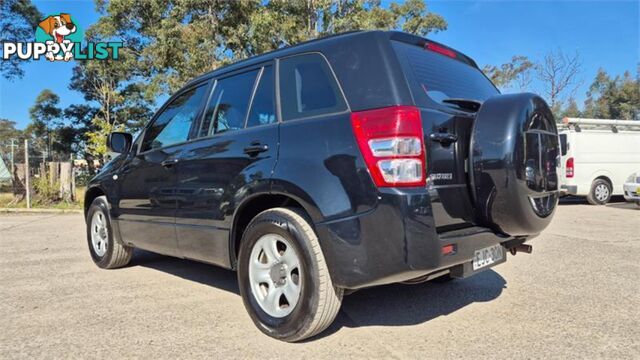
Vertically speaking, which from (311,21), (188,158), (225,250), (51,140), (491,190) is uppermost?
(311,21)

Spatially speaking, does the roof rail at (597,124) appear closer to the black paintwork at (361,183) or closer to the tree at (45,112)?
the black paintwork at (361,183)

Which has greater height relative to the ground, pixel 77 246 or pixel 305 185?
pixel 305 185

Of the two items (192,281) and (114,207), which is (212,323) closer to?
(192,281)

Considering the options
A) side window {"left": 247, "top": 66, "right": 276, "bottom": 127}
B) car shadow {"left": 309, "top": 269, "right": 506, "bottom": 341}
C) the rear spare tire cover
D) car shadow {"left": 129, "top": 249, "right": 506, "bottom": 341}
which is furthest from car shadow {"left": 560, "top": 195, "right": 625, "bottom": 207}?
side window {"left": 247, "top": 66, "right": 276, "bottom": 127}

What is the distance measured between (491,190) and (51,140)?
4064 cm

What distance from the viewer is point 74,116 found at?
3603 centimetres

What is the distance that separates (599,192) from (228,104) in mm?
13196

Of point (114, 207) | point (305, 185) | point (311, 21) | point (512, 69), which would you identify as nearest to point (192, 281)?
point (114, 207)

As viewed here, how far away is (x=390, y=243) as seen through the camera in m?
2.46

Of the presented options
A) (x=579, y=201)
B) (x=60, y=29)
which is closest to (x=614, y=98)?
(x=579, y=201)

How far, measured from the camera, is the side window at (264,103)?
126 inches

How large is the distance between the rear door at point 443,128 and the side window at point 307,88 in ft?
1.48

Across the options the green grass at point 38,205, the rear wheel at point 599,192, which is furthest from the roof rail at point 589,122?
the green grass at point 38,205

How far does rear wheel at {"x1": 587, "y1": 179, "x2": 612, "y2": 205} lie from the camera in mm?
13367
